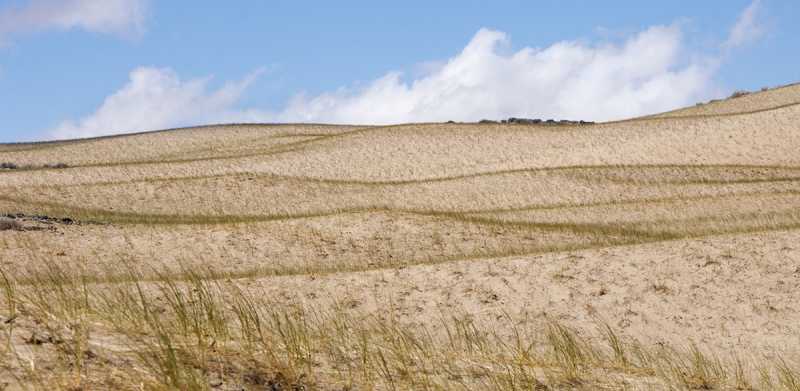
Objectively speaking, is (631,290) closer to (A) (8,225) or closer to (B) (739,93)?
(A) (8,225)

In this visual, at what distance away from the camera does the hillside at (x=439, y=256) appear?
664cm

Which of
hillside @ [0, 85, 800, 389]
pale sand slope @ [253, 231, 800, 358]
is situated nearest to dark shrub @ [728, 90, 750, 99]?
hillside @ [0, 85, 800, 389]

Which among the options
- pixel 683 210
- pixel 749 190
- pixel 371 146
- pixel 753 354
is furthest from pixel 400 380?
pixel 371 146

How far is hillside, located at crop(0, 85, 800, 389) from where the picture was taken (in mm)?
6645

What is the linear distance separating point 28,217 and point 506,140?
26651mm

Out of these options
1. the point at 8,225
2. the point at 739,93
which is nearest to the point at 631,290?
the point at 8,225

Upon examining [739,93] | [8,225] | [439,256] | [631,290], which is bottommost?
[631,290]

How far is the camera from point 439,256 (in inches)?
770

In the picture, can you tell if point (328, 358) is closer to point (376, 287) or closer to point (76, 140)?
point (376, 287)

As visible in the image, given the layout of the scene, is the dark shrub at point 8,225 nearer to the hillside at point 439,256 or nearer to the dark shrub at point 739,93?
the hillside at point 439,256

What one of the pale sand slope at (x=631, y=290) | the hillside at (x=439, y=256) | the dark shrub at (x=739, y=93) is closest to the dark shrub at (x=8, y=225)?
the hillside at (x=439, y=256)

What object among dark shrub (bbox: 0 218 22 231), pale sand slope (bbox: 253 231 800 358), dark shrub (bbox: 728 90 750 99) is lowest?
pale sand slope (bbox: 253 231 800 358)

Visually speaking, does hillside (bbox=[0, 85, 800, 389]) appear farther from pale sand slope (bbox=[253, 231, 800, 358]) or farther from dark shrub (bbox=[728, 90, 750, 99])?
dark shrub (bbox=[728, 90, 750, 99])

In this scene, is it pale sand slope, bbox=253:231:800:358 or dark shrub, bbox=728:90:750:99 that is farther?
dark shrub, bbox=728:90:750:99
